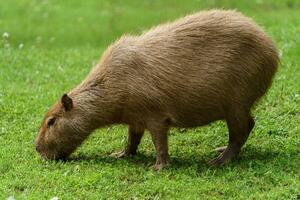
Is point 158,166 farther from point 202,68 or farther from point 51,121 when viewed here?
point 51,121

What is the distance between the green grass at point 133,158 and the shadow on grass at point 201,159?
0.4 inches

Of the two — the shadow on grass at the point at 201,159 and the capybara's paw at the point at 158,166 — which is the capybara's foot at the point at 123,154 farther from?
the capybara's paw at the point at 158,166

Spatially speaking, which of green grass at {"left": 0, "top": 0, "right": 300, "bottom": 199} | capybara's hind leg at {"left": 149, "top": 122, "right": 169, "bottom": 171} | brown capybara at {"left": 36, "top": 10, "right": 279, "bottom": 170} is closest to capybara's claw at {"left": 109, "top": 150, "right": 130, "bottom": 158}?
green grass at {"left": 0, "top": 0, "right": 300, "bottom": 199}

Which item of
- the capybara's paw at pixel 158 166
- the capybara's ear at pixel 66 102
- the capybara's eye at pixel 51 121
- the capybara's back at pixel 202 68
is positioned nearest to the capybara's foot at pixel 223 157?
the capybara's back at pixel 202 68

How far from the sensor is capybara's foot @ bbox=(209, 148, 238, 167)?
26.3ft

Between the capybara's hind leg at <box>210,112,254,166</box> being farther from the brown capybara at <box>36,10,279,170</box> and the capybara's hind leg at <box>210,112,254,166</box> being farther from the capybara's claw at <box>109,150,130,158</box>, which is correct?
the capybara's claw at <box>109,150,130,158</box>

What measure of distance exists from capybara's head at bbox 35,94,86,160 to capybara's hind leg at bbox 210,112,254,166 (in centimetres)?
155

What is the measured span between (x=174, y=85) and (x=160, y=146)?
68 centimetres

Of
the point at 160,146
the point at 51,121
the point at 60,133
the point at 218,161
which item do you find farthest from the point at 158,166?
the point at 51,121

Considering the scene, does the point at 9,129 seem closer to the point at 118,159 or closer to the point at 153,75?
the point at 118,159

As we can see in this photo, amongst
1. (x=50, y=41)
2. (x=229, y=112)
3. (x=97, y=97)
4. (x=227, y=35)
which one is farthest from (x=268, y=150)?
(x=50, y=41)

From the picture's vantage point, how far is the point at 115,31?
55.6 ft

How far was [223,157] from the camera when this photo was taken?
8062 mm

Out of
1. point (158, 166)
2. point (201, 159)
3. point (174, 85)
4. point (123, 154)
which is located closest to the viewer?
point (174, 85)
